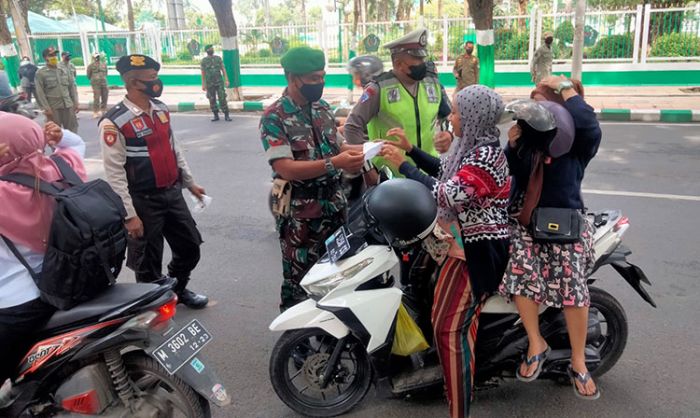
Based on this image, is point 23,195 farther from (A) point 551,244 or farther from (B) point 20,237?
(A) point 551,244

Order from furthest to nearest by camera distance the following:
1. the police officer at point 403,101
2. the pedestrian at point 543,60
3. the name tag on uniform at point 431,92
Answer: the pedestrian at point 543,60, the name tag on uniform at point 431,92, the police officer at point 403,101

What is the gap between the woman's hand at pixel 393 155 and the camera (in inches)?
97.9

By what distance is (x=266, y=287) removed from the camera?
419cm

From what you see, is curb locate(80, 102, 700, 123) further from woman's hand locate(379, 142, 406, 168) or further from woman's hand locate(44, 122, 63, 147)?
woman's hand locate(44, 122, 63, 147)

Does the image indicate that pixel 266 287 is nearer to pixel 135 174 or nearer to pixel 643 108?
pixel 135 174

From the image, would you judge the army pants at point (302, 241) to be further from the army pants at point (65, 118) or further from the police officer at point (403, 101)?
the army pants at point (65, 118)

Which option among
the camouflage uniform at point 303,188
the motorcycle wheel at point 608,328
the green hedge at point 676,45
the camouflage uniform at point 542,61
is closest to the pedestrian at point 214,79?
the camouflage uniform at point 542,61

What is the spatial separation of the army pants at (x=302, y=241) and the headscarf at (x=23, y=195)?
1252 millimetres

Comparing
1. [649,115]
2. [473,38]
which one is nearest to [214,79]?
[473,38]

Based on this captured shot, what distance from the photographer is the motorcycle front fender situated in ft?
8.00

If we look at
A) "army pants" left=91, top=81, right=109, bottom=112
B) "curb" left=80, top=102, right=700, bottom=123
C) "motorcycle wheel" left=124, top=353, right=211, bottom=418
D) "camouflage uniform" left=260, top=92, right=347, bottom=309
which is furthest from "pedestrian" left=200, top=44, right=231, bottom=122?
"motorcycle wheel" left=124, top=353, right=211, bottom=418

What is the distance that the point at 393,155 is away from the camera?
250cm

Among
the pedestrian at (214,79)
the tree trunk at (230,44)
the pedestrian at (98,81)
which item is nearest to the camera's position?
the pedestrian at (214,79)

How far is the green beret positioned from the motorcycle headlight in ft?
3.54
